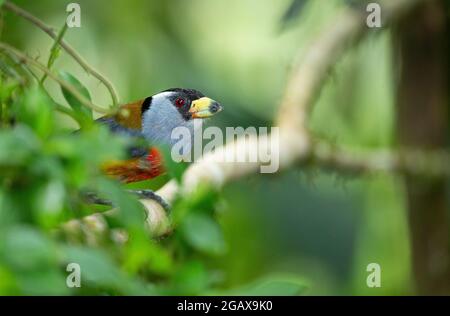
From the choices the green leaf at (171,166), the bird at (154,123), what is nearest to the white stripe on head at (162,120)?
the bird at (154,123)

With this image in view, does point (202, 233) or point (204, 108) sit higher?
point (204, 108)

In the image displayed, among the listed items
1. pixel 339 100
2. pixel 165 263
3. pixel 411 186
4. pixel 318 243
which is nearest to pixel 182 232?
pixel 165 263

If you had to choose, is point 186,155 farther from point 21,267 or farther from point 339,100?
point 339,100

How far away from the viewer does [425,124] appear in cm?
436

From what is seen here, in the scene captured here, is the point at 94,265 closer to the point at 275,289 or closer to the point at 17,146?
the point at 17,146

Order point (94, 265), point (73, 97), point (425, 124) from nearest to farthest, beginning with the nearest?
point (94, 265) → point (73, 97) → point (425, 124)

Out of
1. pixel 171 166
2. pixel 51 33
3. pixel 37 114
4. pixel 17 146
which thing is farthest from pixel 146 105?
pixel 17 146

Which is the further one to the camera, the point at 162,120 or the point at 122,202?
the point at 162,120

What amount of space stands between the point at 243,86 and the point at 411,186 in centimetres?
187

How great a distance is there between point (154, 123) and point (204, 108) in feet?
0.55

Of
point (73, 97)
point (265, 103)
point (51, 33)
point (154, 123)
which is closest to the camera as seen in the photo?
point (73, 97)

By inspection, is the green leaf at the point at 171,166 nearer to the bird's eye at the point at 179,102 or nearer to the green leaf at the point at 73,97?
the green leaf at the point at 73,97

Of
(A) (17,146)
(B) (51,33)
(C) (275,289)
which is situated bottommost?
(C) (275,289)

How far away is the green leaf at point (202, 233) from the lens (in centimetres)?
120
